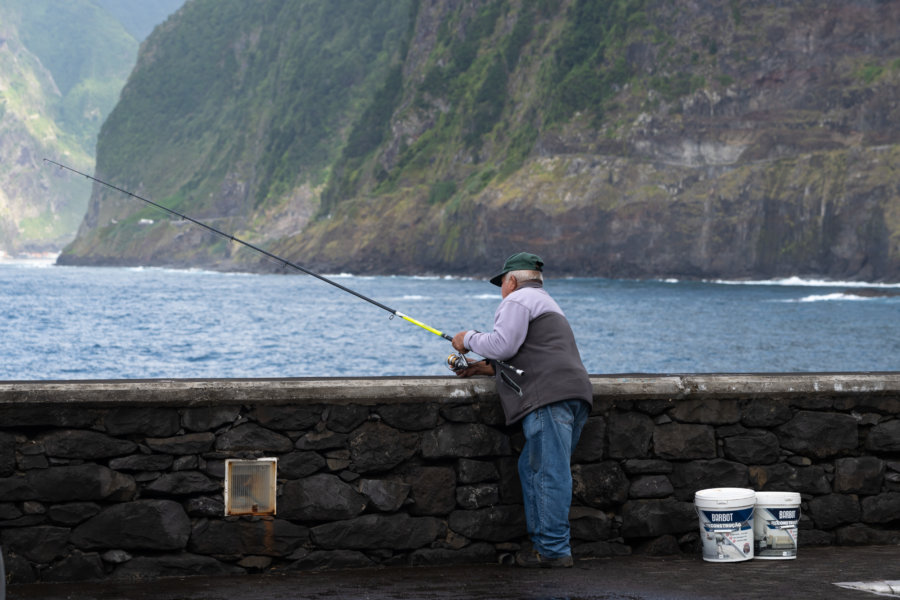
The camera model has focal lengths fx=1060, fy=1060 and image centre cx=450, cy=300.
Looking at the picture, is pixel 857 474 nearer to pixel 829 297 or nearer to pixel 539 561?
pixel 539 561

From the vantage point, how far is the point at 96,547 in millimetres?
5762

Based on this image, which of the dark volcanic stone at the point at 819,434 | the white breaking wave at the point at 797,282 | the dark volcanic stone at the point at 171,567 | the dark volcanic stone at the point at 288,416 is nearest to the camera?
the dark volcanic stone at the point at 171,567

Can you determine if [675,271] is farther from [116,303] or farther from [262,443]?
[262,443]

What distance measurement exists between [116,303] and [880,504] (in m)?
88.0

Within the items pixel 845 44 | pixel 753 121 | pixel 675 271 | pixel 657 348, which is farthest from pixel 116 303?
pixel 845 44

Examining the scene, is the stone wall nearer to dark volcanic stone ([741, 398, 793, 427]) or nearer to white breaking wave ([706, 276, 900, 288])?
dark volcanic stone ([741, 398, 793, 427])

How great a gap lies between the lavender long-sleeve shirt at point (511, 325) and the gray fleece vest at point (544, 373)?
0.23 ft

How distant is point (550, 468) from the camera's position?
235 inches

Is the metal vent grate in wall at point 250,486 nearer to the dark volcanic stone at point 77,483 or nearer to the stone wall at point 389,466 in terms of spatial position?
the stone wall at point 389,466

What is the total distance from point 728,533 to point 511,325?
1841mm

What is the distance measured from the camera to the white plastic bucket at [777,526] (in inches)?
→ 251

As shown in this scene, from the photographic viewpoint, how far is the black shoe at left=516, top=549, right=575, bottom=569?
6137 millimetres

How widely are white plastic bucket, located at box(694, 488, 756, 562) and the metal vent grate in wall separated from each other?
252 centimetres

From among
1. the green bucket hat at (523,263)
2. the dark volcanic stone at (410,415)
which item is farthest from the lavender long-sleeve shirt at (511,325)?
the dark volcanic stone at (410,415)
